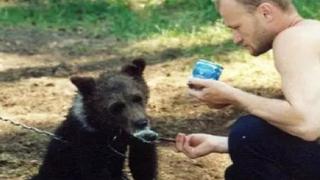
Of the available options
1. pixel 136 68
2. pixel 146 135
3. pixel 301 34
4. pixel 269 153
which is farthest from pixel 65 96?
pixel 301 34

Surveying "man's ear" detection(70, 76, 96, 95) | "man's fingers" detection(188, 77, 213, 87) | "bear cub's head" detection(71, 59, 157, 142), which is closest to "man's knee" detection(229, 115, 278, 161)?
"man's fingers" detection(188, 77, 213, 87)

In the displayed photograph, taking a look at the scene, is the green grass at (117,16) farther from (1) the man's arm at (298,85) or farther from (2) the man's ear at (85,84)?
(1) the man's arm at (298,85)

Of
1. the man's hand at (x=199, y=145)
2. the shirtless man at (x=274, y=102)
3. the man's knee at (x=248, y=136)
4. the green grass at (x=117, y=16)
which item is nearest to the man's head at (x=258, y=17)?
the shirtless man at (x=274, y=102)

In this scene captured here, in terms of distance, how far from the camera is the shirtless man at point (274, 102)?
15.3 feet

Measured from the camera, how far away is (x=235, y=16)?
493 centimetres

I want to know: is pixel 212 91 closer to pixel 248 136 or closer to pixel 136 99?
pixel 248 136

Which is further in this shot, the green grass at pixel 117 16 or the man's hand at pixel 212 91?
the green grass at pixel 117 16

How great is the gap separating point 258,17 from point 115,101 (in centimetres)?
125

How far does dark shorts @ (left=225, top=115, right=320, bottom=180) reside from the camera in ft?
16.9

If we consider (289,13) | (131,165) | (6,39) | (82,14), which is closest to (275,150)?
(289,13)

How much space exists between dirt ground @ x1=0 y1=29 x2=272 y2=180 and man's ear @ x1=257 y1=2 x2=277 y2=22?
1958mm

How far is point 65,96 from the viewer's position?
338 inches

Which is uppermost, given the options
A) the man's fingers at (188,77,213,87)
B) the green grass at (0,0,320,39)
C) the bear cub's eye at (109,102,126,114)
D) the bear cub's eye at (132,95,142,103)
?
the man's fingers at (188,77,213,87)

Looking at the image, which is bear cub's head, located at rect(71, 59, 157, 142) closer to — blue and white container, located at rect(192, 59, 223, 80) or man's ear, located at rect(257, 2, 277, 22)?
blue and white container, located at rect(192, 59, 223, 80)
